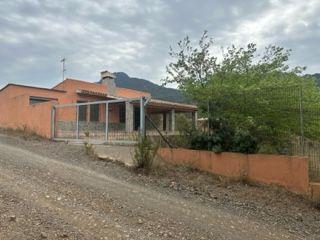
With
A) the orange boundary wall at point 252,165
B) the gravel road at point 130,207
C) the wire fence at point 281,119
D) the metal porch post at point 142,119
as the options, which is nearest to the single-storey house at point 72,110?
the metal porch post at point 142,119

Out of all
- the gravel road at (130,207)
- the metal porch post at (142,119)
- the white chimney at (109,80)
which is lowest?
the gravel road at (130,207)

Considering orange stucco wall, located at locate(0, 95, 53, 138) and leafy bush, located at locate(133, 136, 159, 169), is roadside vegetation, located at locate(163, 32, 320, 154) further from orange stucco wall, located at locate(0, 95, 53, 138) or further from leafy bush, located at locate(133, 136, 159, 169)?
orange stucco wall, located at locate(0, 95, 53, 138)

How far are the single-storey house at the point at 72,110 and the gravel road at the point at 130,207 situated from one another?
2972mm

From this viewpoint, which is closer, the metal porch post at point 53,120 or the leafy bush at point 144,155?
the leafy bush at point 144,155

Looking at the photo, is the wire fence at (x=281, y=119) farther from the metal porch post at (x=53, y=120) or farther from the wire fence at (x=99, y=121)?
the metal porch post at (x=53, y=120)

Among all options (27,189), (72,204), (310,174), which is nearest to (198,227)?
(72,204)

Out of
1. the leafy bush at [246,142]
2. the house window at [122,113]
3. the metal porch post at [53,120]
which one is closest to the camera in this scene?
the leafy bush at [246,142]

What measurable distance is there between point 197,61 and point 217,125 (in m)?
5.87

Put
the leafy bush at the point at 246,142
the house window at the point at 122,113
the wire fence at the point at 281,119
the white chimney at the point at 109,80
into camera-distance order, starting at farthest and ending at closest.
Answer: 1. the white chimney at the point at 109,80
2. the house window at the point at 122,113
3. the leafy bush at the point at 246,142
4. the wire fence at the point at 281,119

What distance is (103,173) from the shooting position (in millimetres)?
10047

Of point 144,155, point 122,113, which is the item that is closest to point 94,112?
point 122,113

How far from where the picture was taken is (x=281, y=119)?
10375 millimetres

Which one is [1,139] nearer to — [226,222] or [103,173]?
[103,173]

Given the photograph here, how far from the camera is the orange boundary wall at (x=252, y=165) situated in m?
9.17
